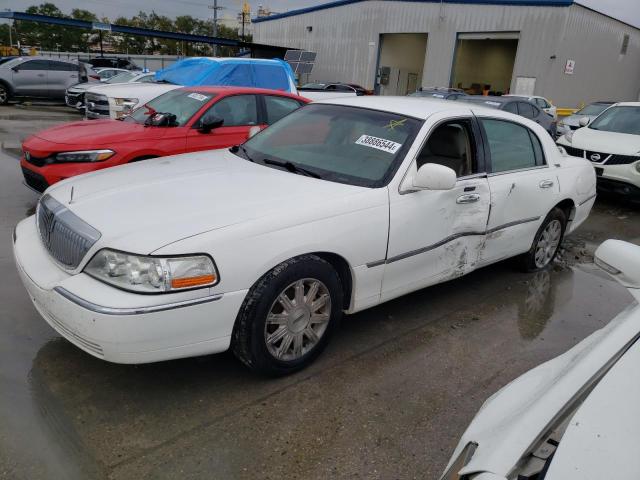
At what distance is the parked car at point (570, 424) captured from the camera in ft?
4.37

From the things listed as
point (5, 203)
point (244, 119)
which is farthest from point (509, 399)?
point (5, 203)

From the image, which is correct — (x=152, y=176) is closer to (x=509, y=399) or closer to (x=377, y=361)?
(x=377, y=361)

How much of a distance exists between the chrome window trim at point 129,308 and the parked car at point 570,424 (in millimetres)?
1365

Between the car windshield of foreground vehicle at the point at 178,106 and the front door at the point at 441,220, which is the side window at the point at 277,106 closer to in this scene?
the car windshield of foreground vehicle at the point at 178,106

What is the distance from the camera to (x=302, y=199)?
3029mm

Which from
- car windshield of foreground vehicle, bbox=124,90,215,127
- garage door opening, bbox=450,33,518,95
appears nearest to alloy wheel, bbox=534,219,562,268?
car windshield of foreground vehicle, bbox=124,90,215,127

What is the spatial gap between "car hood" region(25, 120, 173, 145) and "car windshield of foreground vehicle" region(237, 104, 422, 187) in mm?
2285

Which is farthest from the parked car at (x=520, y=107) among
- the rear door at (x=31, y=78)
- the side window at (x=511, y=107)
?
the rear door at (x=31, y=78)

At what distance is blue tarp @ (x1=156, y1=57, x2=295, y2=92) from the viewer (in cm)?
1188

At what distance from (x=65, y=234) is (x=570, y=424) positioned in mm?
2524

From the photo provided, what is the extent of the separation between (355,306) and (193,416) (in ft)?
3.80

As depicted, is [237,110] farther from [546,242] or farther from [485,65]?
[485,65]

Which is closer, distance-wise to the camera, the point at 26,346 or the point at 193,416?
the point at 193,416

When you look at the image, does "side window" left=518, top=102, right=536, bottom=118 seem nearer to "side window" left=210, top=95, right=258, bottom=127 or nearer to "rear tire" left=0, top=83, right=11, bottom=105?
"side window" left=210, top=95, right=258, bottom=127
